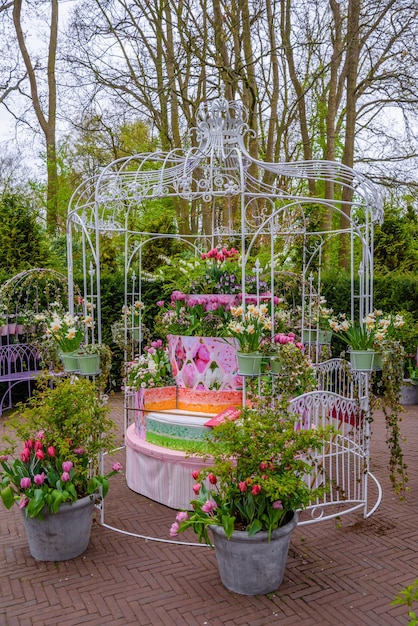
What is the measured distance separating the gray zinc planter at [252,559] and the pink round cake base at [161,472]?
1240 mm

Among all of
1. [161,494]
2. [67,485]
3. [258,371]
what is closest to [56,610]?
[67,485]

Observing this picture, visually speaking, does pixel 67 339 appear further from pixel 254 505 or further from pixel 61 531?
pixel 254 505

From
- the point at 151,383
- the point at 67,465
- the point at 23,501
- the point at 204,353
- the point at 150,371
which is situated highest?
the point at 204,353

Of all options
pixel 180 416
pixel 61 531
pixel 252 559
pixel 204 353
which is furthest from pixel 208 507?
pixel 204 353

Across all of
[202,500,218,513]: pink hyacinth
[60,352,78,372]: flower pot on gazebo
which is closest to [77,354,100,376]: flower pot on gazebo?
[60,352,78,372]: flower pot on gazebo

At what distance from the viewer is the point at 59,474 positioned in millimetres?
4098

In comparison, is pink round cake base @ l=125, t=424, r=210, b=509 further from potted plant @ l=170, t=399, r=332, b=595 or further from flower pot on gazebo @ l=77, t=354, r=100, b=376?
potted plant @ l=170, t=399, r=332, b=595

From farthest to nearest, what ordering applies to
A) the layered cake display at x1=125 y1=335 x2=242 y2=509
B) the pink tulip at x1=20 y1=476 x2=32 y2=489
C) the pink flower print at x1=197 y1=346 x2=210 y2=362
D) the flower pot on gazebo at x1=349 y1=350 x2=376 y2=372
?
the pink flower print at x1=197 y1=346 x2=210 y2=362 < the layered cake display at x1=125 y1=335 x2=242 y2=509 < the flower pot on gazebo at x1=349 y1=350 x2=376 y2=372 < the pink tulip at x1=20 y1=476 x2=32 y2=489

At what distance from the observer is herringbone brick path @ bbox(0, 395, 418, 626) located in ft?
11.0

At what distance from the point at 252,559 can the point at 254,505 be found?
0.32 meters

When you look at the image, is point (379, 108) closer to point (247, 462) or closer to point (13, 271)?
point (13, 271)

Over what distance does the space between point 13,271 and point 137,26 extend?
613 centimetres

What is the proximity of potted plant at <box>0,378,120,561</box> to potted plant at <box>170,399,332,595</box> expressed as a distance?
0.88 meters

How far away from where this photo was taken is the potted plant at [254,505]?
3.46m
